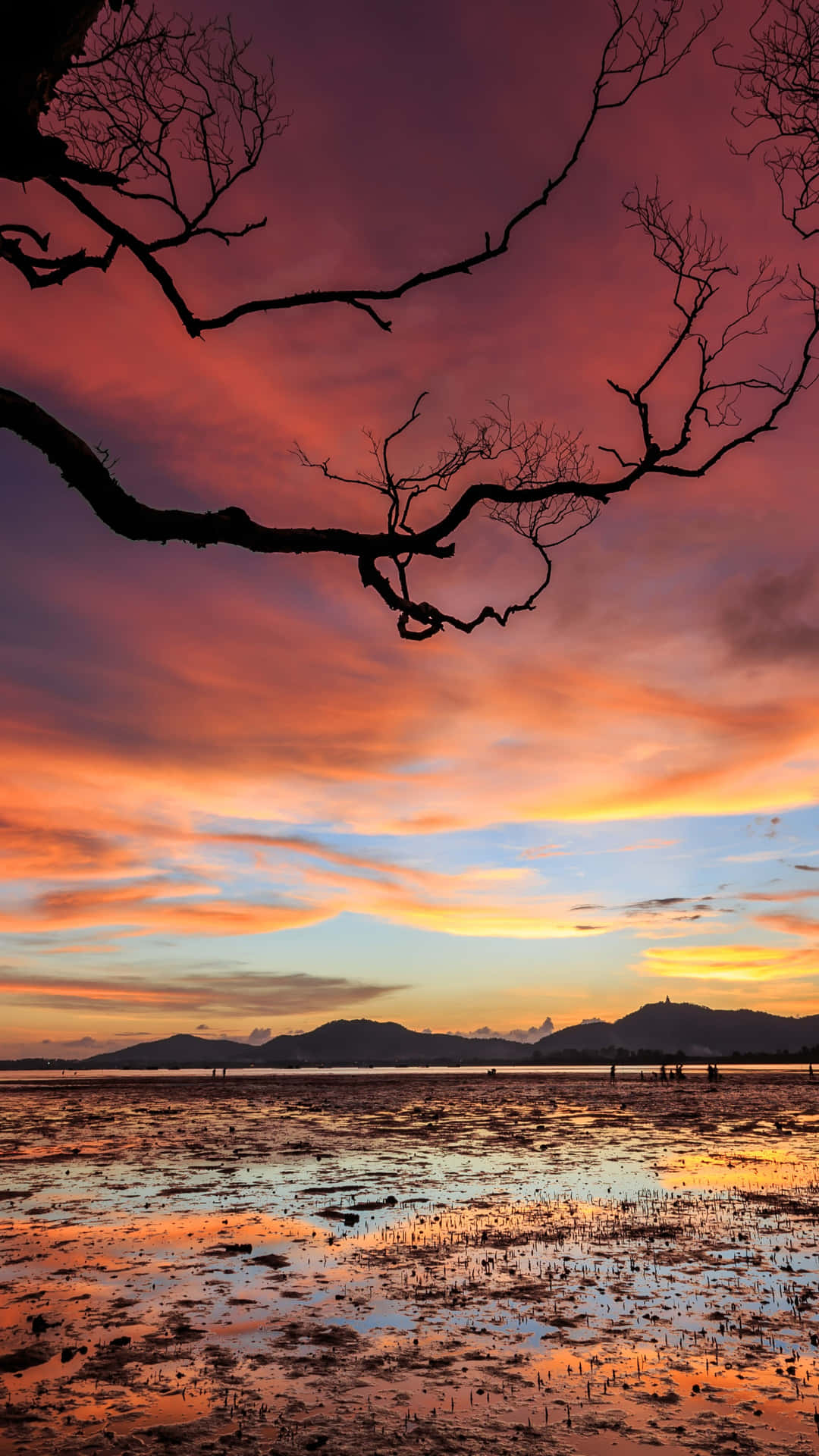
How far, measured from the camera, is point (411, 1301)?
11719mm

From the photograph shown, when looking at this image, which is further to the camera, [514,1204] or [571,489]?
[514,1204]

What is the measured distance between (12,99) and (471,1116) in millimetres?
44131

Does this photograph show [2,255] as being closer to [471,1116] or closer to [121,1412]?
[121,1412]

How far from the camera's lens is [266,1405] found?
8.31 metres

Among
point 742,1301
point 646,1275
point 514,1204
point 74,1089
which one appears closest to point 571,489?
point 742,1301

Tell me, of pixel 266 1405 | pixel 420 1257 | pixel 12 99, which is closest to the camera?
pixel 12 99

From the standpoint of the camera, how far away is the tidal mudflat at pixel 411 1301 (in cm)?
795

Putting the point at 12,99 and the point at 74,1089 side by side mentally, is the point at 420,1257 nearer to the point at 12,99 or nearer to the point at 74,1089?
the point at 12,99

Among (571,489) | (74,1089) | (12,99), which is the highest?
(12,99)

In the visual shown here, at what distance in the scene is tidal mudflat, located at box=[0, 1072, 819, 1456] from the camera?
7.95m

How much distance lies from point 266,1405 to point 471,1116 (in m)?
37.1

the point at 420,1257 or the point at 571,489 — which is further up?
the point at 571,489

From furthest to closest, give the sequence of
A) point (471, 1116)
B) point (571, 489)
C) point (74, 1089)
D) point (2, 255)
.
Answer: point (74, 1089), point (471, 1116), point (571, 489), point (2, 255)

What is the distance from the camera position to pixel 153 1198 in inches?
→ 778
